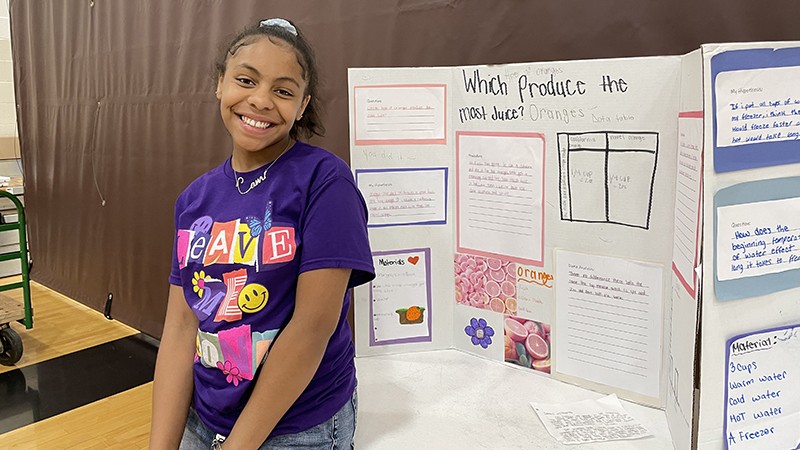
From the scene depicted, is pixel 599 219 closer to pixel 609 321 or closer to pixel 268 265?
pixel 609 321

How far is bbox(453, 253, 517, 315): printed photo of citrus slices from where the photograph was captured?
1332mm

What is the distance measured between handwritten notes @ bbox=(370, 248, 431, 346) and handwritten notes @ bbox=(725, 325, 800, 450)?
729 mm

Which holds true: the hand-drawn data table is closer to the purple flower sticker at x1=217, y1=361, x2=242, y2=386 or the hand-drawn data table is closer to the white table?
the white table

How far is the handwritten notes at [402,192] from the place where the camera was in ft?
4.59

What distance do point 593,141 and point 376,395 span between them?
71 centimetres

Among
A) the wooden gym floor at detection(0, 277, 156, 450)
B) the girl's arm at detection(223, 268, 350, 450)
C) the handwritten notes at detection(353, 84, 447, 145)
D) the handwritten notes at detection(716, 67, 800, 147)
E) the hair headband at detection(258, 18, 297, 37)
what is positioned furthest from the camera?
the wooden gym floor at detection(0, 277, 156, 450)

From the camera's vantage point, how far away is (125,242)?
9.84ft

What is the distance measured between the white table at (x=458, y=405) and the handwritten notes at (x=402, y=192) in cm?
36

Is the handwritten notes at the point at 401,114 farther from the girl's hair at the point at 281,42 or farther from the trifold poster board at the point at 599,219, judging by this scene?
the girl's hair at the point at 281,42

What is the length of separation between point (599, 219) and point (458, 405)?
480 mm

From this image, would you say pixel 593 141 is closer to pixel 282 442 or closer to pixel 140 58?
pixel 282 442

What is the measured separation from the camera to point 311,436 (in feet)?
3.25

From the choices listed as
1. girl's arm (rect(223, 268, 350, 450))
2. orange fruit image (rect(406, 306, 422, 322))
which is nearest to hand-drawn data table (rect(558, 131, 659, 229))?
orange fruit image (rect(406, 306, 422, 322))

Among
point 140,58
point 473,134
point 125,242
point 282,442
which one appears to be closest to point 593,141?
point 473,134
